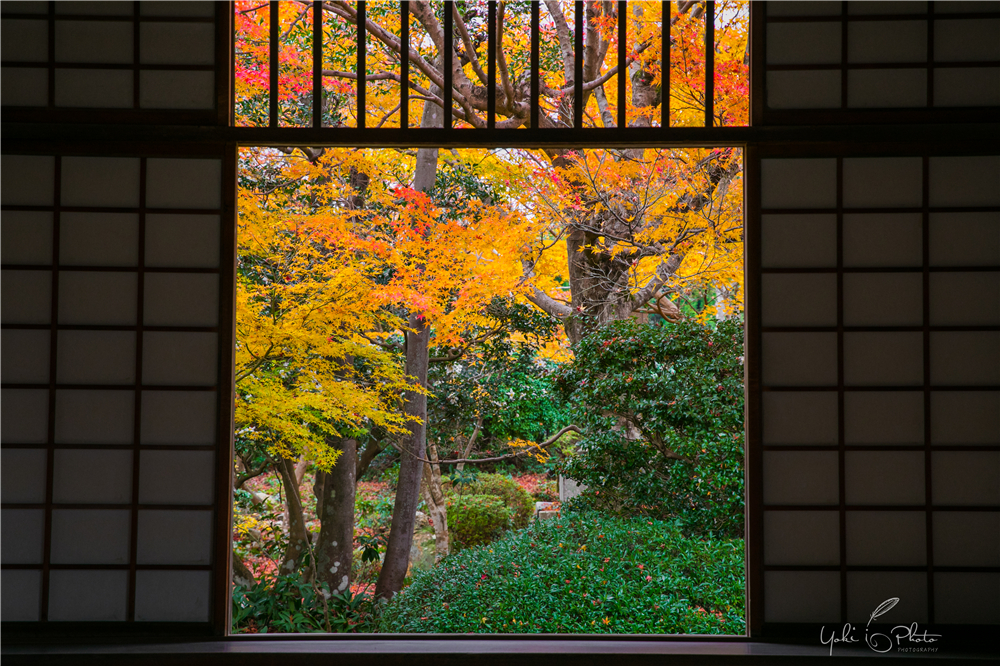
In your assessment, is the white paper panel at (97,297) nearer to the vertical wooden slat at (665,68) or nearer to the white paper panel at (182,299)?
the white paper panel at (182,299)

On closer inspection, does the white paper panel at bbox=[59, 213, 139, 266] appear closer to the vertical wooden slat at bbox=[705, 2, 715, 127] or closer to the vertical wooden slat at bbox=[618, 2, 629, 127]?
the vertical wooden slat at bbox=[618, 2, 629, 127]

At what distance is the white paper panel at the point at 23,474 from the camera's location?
254 centimetres

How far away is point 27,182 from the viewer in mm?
2600

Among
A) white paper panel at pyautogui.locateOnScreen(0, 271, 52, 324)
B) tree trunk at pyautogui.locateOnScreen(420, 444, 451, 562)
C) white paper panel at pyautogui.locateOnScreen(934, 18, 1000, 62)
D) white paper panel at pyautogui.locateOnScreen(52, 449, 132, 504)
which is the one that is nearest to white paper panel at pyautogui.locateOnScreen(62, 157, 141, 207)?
white paper panel at pyautogui.locateOnScreen(0, 271, 52, 324)

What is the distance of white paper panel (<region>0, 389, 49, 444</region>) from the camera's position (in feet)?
8.38

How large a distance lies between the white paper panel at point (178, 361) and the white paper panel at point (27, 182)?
0.71 metres

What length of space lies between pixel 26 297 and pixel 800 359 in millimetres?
3097

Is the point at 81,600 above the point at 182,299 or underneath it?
underneath

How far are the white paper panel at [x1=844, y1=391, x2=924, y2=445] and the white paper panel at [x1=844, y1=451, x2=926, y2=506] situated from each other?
0.05 metres

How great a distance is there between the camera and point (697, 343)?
5137mm

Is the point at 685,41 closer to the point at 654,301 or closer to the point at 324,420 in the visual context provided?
the point at 654,301

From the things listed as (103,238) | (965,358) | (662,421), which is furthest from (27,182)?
(662,421)

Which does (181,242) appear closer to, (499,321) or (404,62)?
(404,62)

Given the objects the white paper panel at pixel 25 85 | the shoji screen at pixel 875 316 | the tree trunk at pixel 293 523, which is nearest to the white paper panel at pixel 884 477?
the shoji screen at pixel 875 316
